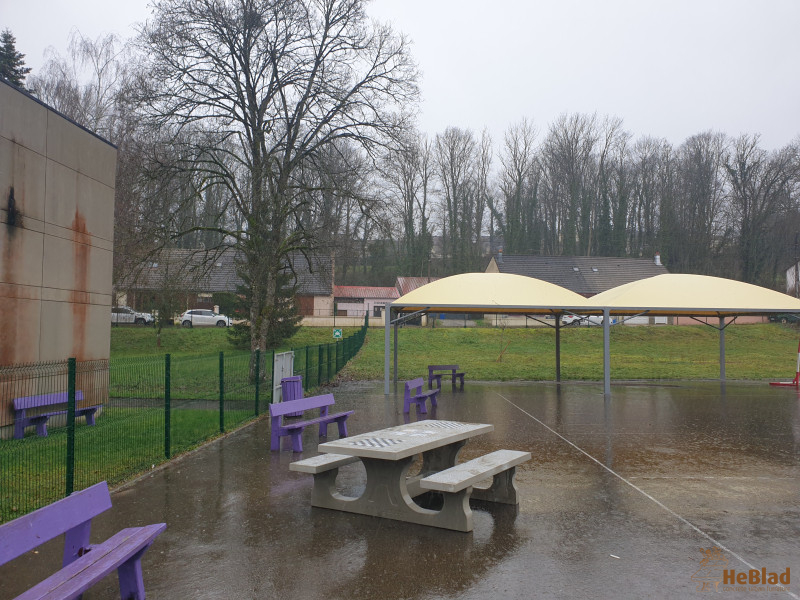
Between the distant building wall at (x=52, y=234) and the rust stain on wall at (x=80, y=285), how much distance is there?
0.02m

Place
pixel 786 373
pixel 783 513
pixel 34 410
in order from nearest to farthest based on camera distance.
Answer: pixel 783 513 < pixel 34 410 < pixel 786 373

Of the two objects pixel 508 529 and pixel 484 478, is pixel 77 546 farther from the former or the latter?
pixel 508 529

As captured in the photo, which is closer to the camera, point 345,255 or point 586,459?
point 586,459

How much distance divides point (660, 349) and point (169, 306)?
87.3ft

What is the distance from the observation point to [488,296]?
53.6 ft

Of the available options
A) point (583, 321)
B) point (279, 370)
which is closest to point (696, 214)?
point (583, 321)

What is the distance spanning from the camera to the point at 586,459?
864 cm

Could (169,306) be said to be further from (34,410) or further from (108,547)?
(108,547)

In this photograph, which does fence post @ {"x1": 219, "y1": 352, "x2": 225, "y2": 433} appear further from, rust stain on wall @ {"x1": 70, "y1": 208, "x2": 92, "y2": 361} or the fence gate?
rust stain on wall @ {"x1": 70, "y1": 208, "x2": 92, "y2": 361}

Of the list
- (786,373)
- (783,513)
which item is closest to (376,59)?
(783,513)

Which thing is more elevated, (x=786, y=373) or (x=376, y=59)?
(x=376, y=59)

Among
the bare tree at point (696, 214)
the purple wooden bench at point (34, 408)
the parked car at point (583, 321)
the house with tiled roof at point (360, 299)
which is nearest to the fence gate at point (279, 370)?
the purple wooden bench at point (34, 408)

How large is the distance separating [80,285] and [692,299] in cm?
1514

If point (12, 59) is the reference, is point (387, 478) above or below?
below
